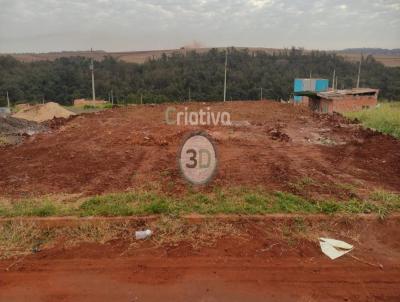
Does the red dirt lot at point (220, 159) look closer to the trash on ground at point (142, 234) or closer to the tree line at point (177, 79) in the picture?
the trash on ground at point (142, 234)

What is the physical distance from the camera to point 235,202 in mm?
4695

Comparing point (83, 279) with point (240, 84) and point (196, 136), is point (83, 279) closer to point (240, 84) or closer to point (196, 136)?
point (196, 136)

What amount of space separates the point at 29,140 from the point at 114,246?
7226 millimetres

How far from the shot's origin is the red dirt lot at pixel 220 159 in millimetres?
5629

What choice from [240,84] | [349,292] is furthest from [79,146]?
[240,84]

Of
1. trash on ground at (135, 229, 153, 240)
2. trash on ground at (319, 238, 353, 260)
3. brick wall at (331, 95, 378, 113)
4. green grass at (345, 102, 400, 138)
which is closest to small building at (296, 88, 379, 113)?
brick wall at (331, 95, 378, 113)

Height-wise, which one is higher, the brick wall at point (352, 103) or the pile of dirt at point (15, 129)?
the brick wall at point (352, 103)

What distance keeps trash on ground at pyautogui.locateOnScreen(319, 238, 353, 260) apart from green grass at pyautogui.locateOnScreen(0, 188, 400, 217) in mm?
616

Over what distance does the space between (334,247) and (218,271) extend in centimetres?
136

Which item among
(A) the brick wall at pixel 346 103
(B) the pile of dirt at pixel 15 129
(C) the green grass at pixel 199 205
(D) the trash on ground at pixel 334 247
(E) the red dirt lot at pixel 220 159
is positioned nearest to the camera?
(D) the trash on ground at pixel 334 247

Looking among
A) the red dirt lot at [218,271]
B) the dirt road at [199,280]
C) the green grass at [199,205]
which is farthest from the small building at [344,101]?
the dirt road at [199,280]

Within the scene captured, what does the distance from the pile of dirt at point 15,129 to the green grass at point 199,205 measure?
551cm

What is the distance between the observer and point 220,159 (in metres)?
7.20

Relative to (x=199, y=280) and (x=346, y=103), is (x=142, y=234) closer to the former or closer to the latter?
(x=199, y=280)
